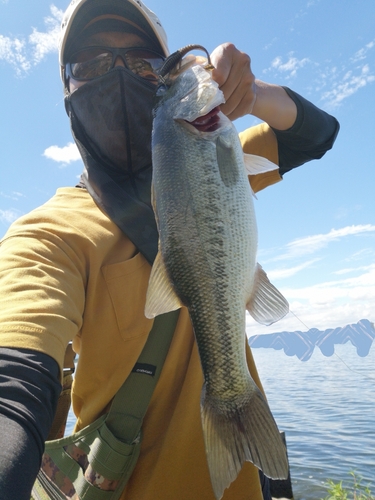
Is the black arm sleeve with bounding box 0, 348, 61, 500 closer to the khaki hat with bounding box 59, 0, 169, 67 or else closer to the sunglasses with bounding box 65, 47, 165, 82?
the sunglasses with bounding box 65, 47, 165, 82

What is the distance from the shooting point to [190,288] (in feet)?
6.32

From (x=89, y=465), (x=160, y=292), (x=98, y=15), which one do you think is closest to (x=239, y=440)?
(x=160, y=292)

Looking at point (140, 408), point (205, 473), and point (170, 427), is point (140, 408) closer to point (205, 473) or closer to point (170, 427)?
point (170, 427)

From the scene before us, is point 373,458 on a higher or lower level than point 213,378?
lower

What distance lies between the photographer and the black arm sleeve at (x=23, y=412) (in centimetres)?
130

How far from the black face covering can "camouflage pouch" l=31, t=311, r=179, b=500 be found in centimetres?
87

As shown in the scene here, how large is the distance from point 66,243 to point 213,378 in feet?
3.73

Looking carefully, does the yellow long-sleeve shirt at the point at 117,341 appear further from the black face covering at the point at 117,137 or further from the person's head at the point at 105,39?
the person's head at the point at 105,39

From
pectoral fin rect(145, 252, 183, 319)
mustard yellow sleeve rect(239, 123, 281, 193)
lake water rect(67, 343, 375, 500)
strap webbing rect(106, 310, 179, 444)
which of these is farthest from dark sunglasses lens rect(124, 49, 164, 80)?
lake water rect(67, 343, 375, 500)

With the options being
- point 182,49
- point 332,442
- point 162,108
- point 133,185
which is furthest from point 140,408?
point 332,442

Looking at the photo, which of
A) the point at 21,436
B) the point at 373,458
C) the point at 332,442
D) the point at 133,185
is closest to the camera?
the point at 21,436

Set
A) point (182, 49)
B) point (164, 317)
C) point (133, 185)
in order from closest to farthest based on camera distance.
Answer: point (182, 49) → point (164, 317) → point (133, 185)

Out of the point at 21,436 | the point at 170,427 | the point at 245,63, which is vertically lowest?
the point at 170,427

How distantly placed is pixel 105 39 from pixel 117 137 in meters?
0.83
